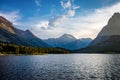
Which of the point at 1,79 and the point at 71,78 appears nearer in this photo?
the point at 1,79

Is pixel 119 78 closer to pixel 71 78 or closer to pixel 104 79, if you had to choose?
pixel 104 79

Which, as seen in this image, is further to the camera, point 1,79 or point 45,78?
point 45,78

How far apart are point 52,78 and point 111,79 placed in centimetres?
2354

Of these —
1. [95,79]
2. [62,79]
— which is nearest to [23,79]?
[62,79]

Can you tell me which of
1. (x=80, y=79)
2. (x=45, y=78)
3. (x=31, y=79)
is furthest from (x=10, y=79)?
(x=80, y=79)

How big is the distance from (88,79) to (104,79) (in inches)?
245

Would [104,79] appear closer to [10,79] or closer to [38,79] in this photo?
[38,79]

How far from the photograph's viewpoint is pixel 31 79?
72.6 metres

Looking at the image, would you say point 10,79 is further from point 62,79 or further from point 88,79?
point 88,79

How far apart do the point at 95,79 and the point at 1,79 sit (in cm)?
3658

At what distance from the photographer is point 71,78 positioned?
7569cm

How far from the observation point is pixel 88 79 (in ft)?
240

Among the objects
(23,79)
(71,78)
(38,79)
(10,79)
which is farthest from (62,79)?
(10,79)

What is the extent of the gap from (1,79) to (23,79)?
831cm
